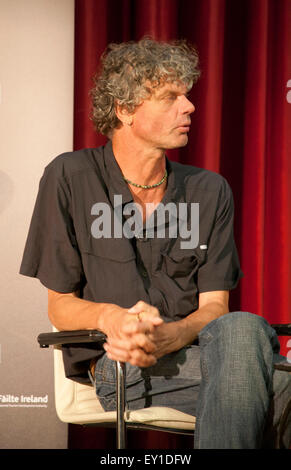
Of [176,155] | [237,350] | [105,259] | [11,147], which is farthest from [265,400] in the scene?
[11,147]

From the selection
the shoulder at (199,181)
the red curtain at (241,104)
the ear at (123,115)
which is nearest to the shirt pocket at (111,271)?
the shoulder at (199,181)

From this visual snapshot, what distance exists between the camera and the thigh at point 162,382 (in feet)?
5.44

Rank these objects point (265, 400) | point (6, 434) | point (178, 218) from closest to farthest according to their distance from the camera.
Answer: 1. point (265, 400)
2. point (178, 218)
3. point (6, 434)

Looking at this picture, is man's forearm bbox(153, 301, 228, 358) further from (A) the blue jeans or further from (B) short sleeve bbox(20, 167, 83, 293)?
(B) short sleeve bbox(20, 167, 83, 293)

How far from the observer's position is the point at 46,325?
2.53m

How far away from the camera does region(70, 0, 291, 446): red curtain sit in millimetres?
2418

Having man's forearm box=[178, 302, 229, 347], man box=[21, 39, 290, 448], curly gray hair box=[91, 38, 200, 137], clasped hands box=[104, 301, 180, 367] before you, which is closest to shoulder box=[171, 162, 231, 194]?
man box=[21, 39, 290, 448]

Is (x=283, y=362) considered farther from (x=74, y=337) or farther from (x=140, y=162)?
(x=140, y=162)

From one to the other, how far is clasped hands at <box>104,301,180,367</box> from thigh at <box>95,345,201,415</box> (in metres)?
0.17

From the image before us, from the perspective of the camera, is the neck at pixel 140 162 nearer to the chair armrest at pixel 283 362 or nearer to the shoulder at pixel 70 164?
the shoulder at pixel 70 164

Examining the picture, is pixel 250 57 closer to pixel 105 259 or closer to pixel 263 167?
pixel 263 167

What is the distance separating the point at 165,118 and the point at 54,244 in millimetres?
528

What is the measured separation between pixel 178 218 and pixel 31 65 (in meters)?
1.04

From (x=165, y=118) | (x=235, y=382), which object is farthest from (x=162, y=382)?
(x=165, y=118)
